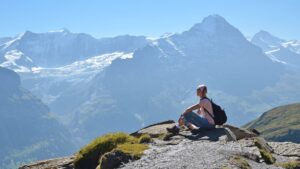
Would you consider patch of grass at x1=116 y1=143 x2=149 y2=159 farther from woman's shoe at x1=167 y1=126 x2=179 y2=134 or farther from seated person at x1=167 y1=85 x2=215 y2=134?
seated person at x1=167 y1=85 x2=215 y2=134

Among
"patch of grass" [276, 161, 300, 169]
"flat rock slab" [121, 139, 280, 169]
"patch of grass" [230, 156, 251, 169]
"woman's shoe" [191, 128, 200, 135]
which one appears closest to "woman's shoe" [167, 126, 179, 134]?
"woman's shoe" [191, 128, 200, 135]

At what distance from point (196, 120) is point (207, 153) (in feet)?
27.1

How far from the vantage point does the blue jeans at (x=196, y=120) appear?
29.8 m

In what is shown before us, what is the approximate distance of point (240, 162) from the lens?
20406 millimetres

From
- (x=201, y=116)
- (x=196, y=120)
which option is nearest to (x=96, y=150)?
(x=196, y=120)

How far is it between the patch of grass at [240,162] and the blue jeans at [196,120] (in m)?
8.38

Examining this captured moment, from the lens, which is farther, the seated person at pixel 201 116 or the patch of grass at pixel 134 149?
the seated person at pixel 201 116

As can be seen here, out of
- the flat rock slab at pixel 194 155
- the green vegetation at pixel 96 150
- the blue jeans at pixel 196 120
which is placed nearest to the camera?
the flat rock slab at pixel 194 155

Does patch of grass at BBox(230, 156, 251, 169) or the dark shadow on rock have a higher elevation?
the dark shadow on rock

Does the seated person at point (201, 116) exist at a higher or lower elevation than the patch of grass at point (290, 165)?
higher

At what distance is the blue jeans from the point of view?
29.8 metres

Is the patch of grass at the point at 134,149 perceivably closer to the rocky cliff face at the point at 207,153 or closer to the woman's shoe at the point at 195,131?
the rocky cliff face at the point at 207,153

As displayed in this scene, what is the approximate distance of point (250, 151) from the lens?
2400 cm

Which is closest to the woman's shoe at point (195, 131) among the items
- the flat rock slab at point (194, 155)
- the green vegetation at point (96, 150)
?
the flat rock slab at point (194, 155)
